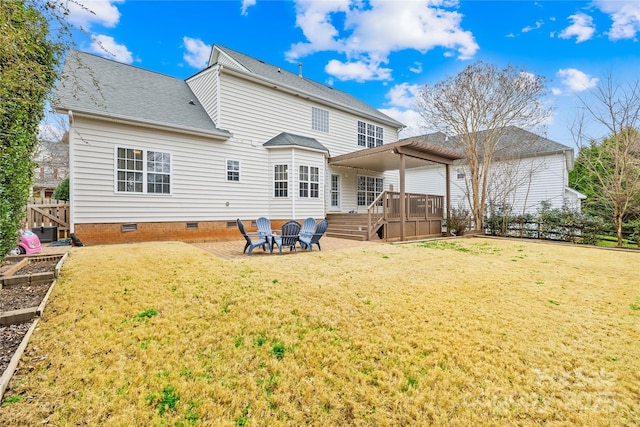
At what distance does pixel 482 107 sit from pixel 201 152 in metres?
13.4

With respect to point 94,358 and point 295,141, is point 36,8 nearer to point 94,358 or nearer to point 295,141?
point 94,358

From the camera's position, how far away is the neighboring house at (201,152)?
8.86 meters

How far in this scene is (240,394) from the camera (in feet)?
7.75

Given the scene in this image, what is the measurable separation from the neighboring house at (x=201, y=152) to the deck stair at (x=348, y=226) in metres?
0.58

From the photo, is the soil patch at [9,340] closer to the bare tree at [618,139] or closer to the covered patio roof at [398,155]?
the covered patio roof at [398,155]

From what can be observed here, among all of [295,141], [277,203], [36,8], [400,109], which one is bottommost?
[277,203]

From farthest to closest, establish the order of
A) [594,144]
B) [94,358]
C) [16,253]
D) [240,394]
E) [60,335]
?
[594,144] → [16,253] → [60,335] → [94,358] → [240,394]

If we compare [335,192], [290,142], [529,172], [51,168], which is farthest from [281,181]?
[51,168]

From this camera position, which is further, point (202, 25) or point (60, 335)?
point (202, 25)

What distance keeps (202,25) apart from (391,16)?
9.17 metres

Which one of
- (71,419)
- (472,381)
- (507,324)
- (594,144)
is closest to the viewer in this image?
(71,419)

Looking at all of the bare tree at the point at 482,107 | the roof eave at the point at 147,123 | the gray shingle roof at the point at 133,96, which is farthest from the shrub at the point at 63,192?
the bare tree at the point at 482,107

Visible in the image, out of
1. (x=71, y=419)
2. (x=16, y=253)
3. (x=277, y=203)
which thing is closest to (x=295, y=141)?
(x=277, y=203)

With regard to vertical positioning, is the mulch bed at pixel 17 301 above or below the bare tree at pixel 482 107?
below
